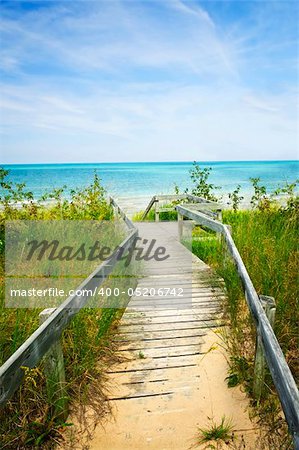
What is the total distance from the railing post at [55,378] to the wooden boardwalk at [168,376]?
13.5 inches

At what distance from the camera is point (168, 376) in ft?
9.70

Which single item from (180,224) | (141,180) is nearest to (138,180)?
(141,180)

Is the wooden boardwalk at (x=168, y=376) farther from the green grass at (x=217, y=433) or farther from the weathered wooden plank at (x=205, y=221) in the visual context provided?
the weathered wooden plank at (x=205, y=221)

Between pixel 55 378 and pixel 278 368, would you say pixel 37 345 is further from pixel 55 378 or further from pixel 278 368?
pixel 278 368

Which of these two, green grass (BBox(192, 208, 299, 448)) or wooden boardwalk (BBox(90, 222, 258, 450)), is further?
green grass (BBox(192, 208, 299, 448))

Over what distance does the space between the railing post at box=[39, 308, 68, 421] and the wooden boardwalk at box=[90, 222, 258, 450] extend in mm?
343

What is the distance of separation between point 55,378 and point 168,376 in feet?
3.80

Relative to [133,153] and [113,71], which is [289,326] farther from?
[133,153]

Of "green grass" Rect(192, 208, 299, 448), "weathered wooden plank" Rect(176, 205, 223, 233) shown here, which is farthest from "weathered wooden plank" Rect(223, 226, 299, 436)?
"weathered wooden plank" Rect(176, 205, 223, 233)

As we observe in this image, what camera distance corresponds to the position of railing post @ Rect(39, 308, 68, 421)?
219 cm

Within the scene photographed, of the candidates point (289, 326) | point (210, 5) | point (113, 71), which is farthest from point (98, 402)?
point (113, 71)

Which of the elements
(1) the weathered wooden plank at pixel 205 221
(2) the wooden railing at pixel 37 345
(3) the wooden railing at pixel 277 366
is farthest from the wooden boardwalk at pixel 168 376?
(1) the weathered wooden plank at pixel 205 221

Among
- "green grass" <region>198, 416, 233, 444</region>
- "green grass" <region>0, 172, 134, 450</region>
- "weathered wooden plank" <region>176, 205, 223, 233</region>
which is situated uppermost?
"weathered wooden plank" <region>176, 205, 223, 233</region>

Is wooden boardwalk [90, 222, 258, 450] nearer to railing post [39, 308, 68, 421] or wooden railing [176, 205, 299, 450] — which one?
railing post [39, 308, 68, 421]
